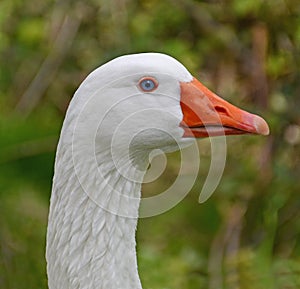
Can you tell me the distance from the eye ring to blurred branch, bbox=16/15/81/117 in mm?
3195

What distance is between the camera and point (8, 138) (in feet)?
14.0

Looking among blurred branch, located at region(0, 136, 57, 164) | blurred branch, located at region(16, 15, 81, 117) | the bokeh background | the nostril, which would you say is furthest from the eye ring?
blurred branch, located at region(16, 15, 81, 117)

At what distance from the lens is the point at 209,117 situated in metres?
2.74

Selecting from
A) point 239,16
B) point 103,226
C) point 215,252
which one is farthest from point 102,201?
point 239,16

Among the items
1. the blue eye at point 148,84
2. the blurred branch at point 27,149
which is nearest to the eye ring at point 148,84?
the blue eye at point 148,84

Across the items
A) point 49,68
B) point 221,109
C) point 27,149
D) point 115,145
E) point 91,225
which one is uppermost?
point 221,109

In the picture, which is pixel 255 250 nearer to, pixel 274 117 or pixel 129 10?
pixel 274 117

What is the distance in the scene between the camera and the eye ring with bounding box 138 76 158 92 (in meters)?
2.66

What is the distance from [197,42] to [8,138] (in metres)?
1.79

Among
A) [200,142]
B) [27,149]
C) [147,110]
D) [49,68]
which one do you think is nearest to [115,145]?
[147,110]

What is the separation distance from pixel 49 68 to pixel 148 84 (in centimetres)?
325

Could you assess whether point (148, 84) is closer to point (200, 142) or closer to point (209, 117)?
point (209, 117)

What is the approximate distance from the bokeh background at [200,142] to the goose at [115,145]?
1259mm

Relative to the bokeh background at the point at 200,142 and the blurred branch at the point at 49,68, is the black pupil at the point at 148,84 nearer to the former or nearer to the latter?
the bokeh background at the point at 200,142
